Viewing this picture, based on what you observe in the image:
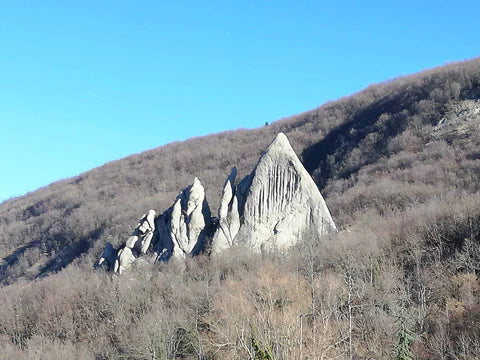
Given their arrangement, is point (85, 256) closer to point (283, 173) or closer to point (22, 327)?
point (22, 327)

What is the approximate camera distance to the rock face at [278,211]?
35250mm

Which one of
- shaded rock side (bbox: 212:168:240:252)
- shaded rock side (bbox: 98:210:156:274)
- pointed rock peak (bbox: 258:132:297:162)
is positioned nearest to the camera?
shaded rock side (bbox: 212:168:240:252)

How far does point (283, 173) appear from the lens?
36.3 meters

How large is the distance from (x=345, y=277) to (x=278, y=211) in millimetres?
6462

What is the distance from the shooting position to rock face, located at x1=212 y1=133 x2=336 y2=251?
3525cm

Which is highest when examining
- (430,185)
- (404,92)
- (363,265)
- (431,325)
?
(404,92)

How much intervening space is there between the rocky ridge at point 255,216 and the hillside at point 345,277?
1.20 metres

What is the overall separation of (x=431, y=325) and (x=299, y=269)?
9.15m

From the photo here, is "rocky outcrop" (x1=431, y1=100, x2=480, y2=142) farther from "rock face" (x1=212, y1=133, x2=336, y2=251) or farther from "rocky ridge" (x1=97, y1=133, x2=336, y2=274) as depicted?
"rocky ridge" (x1=97, y1=133, x2=336, y2=274)

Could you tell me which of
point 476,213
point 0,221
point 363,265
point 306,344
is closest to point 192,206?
point 363,265

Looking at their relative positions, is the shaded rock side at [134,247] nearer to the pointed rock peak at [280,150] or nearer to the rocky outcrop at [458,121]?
the pointed rock peak at [280,150]

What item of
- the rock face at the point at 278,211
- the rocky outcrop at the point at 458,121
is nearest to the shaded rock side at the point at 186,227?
the rock face at the point at 278,211

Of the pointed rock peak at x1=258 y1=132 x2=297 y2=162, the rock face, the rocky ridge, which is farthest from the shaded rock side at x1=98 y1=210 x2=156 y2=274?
the pointed rock peak at x1=258 y1=132 x2=297 y2=162

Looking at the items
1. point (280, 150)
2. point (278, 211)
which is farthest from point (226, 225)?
point (280, 150)
